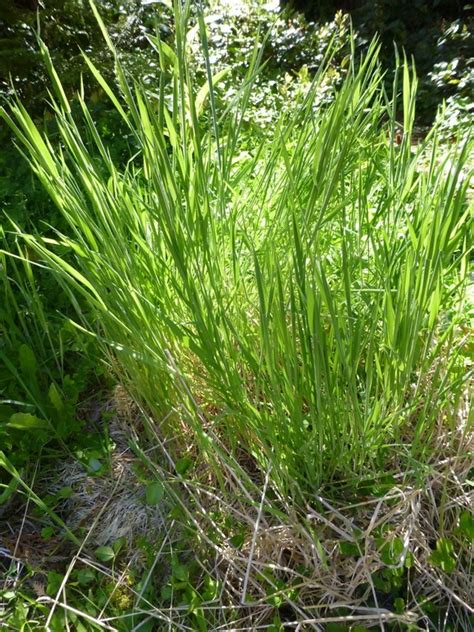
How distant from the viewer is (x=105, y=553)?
45.8 inches

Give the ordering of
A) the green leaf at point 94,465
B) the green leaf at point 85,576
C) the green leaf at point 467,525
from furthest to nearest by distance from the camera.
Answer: the green leaf at point 94,465 < the green leaf at point 85,576 < the green leaf at point 467,525

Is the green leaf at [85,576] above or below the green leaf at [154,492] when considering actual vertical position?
below

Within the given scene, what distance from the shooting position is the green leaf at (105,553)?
3.81 feet

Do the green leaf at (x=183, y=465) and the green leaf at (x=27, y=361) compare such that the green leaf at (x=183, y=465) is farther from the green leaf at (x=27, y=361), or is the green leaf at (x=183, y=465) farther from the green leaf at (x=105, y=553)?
the green leaf at (x=27, y=361)

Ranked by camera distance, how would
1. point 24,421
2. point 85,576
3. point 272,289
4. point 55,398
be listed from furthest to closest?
point 55,398 < point 24,421 < point 85,576 < point 272,289

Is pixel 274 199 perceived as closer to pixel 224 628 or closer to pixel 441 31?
pixel 224 628

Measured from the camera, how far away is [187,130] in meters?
1.04

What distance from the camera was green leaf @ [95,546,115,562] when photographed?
1160 millimetres

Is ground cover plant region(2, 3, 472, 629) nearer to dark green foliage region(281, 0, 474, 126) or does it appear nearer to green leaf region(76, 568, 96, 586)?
green leaf region(76, 568, 96, 586)

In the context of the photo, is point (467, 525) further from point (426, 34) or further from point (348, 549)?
point (426, 34)

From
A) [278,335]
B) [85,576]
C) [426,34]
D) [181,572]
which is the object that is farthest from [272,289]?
[426,34]

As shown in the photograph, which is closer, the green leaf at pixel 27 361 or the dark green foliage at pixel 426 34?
the green leaf at pixel 27 361

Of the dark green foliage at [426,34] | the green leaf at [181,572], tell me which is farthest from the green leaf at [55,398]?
the dark green foliage at [426,34]

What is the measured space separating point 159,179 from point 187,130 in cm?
21
